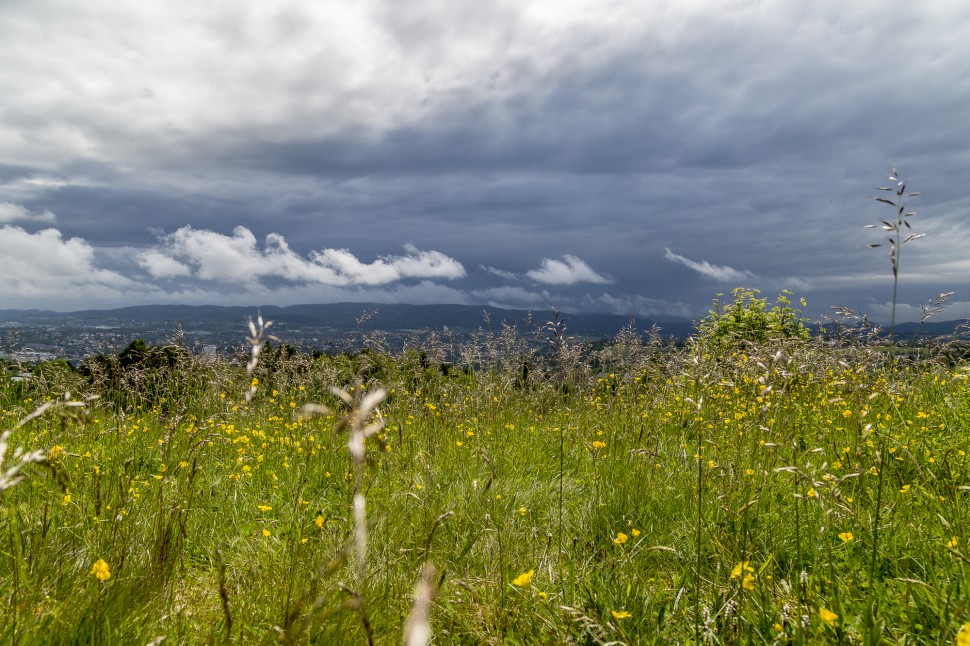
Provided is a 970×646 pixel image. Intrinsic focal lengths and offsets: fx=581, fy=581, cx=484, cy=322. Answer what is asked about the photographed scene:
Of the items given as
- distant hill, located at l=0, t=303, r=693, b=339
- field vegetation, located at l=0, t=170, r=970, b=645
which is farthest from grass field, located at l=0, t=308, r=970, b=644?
distant hill, located at l=0, t=303, r=693, b=339

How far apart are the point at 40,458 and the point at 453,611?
186 centimetres

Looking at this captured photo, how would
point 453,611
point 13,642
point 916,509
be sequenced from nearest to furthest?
point 13,642 → point 453,611 → point 916,509

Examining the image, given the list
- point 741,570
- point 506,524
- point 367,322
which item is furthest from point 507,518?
point 367,322

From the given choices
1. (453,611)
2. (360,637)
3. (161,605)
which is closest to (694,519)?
(453,611)

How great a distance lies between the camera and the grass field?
7.57ft

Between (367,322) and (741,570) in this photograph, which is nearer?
(741,570)

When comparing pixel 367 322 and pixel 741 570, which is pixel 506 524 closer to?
pixel 741 570

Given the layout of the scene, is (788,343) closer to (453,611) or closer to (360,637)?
(453,611)

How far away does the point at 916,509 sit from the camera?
3551 millimetres

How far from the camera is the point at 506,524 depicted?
376 centimetres

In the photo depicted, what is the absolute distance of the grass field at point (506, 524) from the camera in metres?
2.31

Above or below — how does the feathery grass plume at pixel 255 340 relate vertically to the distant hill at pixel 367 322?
above

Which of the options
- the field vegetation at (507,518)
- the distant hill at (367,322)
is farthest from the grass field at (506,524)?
the distant hill at (367,322)

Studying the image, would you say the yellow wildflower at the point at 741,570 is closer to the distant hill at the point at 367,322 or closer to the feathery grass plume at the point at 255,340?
the distant hill at the point at 367,322
